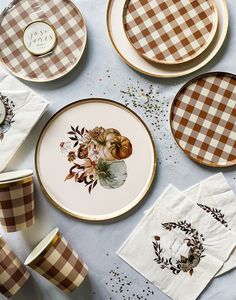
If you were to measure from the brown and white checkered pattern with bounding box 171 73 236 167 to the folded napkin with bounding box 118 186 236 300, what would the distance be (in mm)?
114

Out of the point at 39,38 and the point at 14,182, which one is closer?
the point at 14,182

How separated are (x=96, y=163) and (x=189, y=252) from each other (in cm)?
29

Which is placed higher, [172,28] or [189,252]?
[172,28]

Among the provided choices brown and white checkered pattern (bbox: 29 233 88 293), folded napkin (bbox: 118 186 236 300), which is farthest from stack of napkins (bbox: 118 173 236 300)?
brown and white checkered pattern (bbox: 29 233 88 293)

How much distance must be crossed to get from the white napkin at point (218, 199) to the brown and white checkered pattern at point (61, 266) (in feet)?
0.94

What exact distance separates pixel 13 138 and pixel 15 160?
0.05m

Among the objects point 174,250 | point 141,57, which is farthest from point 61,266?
point 141,57

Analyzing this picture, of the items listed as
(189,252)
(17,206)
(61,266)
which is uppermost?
(17,206)

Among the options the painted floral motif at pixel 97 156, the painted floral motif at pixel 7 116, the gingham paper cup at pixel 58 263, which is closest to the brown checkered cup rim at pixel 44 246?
the gingham paper cup at pixel 58 263

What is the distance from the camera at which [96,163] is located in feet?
3.52

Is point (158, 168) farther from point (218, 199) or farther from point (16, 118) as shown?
point (16, 118)

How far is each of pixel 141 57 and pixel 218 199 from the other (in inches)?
14.1

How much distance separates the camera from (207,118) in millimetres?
1062

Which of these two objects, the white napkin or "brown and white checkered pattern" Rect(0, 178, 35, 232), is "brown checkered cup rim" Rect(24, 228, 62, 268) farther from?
the white napkin
